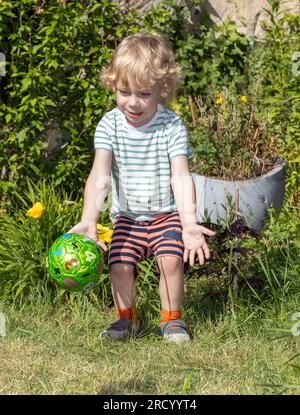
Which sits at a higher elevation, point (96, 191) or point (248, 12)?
point (248, 12)

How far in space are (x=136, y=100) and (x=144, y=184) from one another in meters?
0.44

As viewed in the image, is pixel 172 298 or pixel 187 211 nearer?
pixel 187 211

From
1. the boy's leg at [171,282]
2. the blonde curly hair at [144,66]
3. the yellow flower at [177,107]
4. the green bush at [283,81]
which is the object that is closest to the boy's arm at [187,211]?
the boy's leg at [171,282]

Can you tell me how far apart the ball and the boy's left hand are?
421mm

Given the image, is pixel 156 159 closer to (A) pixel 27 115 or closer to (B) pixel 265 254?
(B) pixel 265 254

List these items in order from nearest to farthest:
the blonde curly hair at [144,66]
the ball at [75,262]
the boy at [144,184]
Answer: the ball at [75,262]
the blonde curly hair at [144,66]
the boy at [144,184]

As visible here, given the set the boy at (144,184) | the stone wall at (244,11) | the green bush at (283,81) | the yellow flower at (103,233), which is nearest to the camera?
the boy at (144,184)

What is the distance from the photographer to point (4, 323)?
4406mm

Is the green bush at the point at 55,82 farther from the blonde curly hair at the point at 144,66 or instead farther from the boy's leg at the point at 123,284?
the boy's leg at the point at 123,284

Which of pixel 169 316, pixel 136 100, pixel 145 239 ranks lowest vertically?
pixel 169 316

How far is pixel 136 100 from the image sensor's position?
4141 mm

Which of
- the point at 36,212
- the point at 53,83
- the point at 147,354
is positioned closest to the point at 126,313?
the point at 147,354

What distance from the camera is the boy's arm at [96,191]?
4.21 metres

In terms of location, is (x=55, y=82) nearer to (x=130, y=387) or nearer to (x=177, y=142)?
(x=177, y=142)
